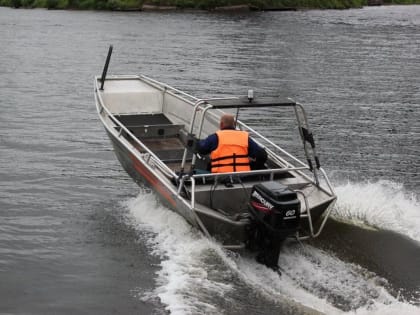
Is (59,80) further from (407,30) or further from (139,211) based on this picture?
(407,30)

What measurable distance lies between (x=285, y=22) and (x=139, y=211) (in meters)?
50.6

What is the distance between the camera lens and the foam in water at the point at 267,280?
7141mm

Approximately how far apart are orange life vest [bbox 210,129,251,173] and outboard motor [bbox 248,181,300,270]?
854 millimetres

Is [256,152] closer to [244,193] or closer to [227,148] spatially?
[227,148]

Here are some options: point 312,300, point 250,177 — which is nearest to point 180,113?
point 250,177

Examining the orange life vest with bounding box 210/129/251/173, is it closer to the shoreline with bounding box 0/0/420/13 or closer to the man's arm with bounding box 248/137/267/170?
the man's arm with bounding box 248/137/267/170

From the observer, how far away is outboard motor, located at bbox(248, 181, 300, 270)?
288 inches

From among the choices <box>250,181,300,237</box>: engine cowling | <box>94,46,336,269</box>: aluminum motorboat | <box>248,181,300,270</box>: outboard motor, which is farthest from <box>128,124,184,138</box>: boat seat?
<box>250,181,300,237</box>: engine cowling

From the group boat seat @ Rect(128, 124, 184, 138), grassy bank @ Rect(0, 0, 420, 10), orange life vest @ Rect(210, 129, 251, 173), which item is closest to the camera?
orange life vest @ Rect(210, 129, 251, 173)

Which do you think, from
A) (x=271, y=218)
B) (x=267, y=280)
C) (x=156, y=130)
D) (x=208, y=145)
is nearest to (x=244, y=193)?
(x=208, y=145)

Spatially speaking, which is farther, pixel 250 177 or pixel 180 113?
pixel 180 113

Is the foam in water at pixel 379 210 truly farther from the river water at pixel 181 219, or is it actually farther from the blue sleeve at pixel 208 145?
the blue sleeve at pixel 208 145

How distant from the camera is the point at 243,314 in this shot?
704cm

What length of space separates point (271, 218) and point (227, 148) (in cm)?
157
